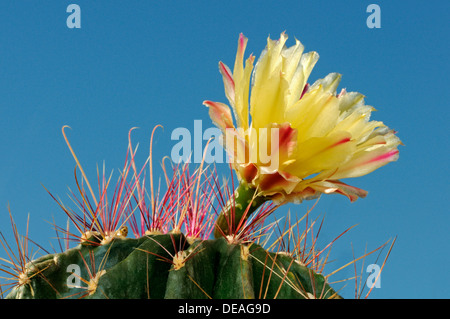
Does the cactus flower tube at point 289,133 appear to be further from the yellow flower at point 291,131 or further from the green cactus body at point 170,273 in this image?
the green cactus body at point 170,273

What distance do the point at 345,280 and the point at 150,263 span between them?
56 centimetres

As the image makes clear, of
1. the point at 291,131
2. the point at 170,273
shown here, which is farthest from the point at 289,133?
the point at 170,273


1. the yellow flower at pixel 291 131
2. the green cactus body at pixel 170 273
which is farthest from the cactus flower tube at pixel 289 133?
the green cactus body at pixel 170 273

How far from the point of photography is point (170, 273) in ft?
4.58

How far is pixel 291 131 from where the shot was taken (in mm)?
1387

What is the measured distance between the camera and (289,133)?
1.39 metres

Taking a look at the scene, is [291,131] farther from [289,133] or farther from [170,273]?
[170,273]

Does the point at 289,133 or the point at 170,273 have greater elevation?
the point at 289,133

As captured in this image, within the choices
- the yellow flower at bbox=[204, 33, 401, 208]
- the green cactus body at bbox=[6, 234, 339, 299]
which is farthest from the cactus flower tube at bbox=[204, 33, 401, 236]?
the green cactus body at bbox=[6, 234, 339, 299]

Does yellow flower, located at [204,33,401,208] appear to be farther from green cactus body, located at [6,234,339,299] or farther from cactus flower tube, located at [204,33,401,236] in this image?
green cactus body, located at [6,234,339,299]

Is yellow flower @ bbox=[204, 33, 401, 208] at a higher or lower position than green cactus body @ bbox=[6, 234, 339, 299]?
higher

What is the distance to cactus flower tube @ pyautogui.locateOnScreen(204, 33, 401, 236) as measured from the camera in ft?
4.65
